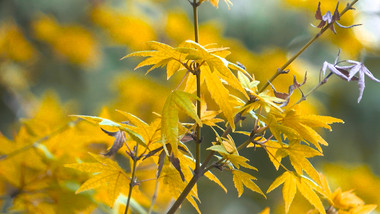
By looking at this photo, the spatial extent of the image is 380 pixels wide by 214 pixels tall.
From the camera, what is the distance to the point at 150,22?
216 cm

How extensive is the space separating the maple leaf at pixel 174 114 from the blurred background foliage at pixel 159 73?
0.82 meters

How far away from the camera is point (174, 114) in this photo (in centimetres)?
43

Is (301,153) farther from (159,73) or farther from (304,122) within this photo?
(159,73)

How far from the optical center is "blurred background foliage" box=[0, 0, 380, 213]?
186cm

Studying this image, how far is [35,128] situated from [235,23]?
7.63ft

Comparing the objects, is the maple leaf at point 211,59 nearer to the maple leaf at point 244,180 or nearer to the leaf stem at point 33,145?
the maple leaf at point 244,180

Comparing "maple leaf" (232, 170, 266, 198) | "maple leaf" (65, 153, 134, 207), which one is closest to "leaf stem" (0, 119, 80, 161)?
"maple leaf" (65, 153, 134, 207)

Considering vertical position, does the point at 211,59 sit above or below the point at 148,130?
above

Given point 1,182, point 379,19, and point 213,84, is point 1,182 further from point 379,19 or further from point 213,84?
point 379,19

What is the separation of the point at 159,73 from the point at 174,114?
2.09 metres

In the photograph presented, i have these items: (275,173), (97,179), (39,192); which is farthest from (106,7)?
(97,179)

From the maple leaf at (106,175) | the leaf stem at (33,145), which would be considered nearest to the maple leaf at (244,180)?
the maple leaf at (106,175)

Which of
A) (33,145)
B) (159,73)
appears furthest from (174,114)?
(159,73)

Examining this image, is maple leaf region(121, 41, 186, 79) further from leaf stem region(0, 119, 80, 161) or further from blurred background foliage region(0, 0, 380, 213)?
blurred background foliage region(0, 0, 380, 213)
